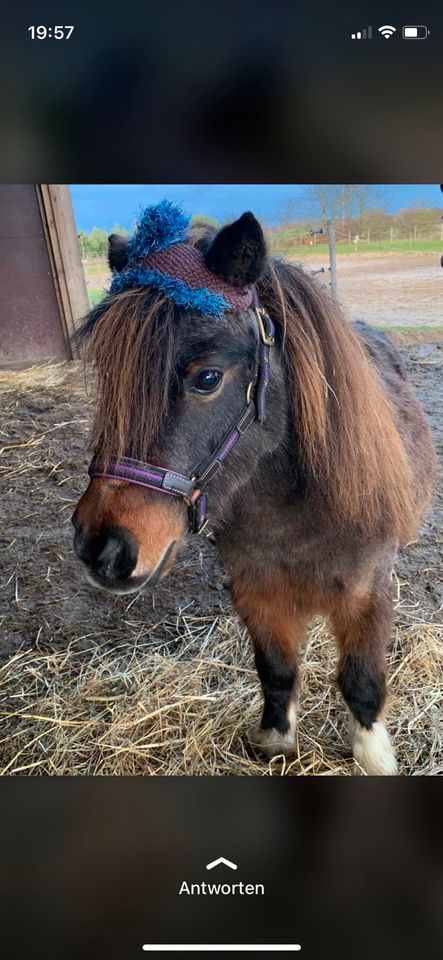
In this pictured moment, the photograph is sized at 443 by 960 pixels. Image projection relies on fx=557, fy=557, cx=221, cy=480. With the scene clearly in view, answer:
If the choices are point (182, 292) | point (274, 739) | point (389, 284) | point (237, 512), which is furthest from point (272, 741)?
point (389, 284)

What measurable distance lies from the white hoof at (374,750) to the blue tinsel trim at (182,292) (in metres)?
0.80

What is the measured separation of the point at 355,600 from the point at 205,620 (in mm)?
711

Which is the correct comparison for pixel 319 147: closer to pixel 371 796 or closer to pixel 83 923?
pixel 371 796

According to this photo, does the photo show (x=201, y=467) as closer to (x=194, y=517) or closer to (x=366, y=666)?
(x=194, y=517)

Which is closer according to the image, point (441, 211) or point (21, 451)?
point (441, 211)

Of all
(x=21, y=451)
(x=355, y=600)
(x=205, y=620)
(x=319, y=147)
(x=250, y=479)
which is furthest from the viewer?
(x=21, y=451)

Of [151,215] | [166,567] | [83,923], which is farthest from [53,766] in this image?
[151,215]

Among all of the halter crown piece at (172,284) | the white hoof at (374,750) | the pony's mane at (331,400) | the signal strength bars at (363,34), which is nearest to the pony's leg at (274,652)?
the white hoof at (374,750)

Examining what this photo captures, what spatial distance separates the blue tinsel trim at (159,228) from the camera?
2.18 ft

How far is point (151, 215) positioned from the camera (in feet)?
2.20

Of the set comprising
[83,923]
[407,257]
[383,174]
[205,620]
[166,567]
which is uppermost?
[383,174]

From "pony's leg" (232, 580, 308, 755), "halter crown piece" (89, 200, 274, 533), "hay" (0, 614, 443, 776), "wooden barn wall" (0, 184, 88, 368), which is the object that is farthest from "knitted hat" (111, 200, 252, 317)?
"wooden barn wall" (0, 184, 88, 368)

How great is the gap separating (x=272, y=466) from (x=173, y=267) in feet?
1.09

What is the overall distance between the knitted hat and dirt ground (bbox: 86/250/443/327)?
18cm
